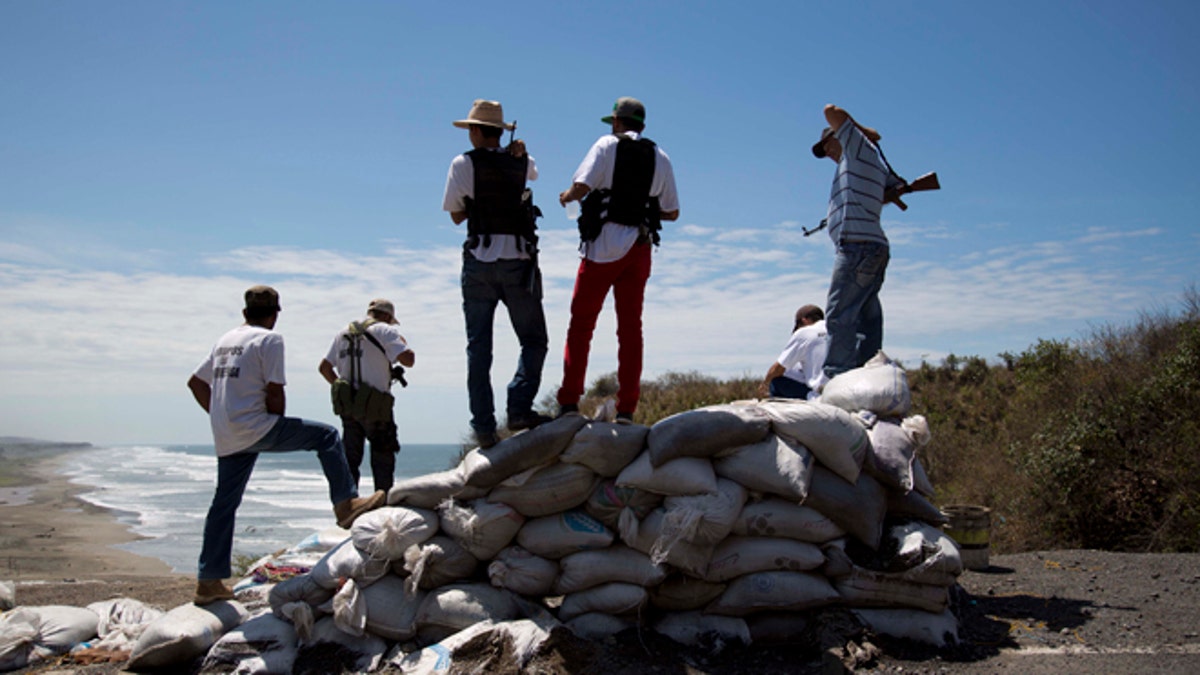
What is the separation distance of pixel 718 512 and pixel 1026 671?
1602 mm

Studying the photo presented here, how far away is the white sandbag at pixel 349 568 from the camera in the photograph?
418 centimetres

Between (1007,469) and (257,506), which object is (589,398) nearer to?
(1007,469)

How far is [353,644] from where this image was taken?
4.11 m

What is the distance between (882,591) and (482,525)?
2.14m

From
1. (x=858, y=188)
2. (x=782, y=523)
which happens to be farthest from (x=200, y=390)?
(x=858, y=188)

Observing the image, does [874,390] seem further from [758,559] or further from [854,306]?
[758,559]

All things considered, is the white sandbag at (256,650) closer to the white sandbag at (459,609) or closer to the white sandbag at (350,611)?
the white sandbag at (350,611)

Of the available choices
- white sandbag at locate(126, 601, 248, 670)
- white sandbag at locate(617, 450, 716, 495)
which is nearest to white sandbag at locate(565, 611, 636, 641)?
white sandbag at locate(617, 450, 716, 495)

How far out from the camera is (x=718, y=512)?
4.02 metres

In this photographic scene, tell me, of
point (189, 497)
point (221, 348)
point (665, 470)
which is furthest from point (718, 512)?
point (189, 497)

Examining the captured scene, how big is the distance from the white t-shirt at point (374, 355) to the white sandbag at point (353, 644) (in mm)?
1698

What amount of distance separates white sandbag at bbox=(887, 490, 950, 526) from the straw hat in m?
3.02

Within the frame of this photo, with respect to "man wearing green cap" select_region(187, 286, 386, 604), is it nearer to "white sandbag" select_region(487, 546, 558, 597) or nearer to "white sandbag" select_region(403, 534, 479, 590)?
"white sandbag" select_region(403, 534, 479, 590)

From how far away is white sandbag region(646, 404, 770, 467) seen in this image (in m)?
4.15
